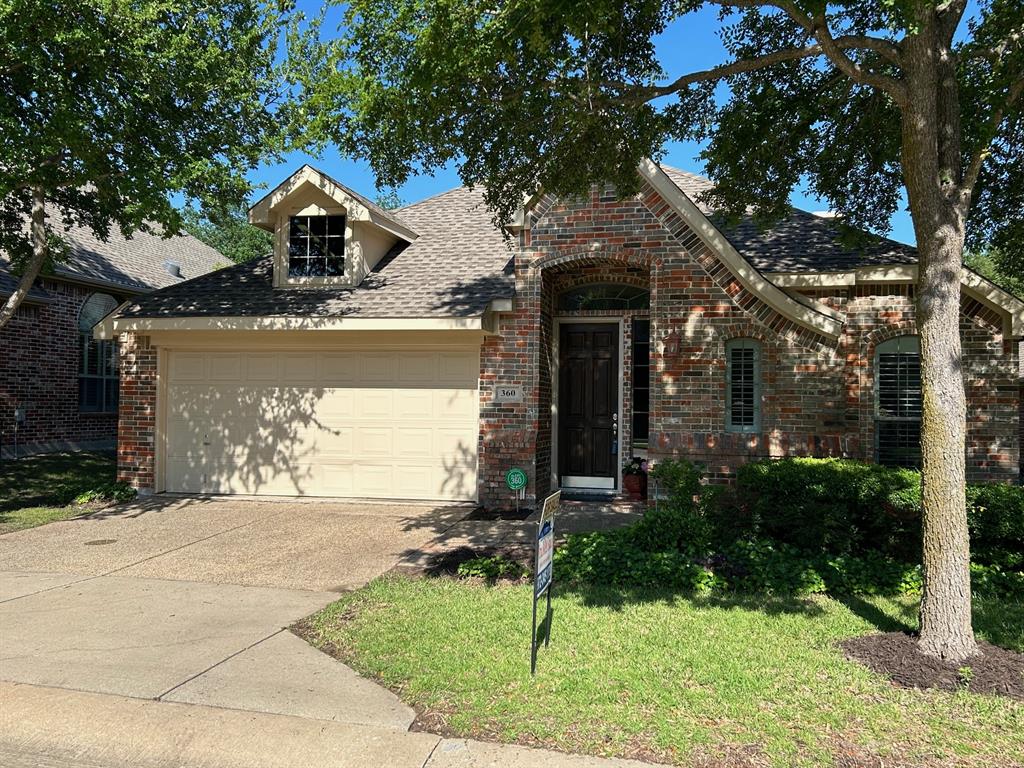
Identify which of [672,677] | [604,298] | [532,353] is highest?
[604,298]

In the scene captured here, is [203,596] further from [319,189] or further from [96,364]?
[96,364]

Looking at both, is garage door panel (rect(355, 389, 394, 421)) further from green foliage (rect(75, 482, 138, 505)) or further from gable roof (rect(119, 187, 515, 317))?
green foliage (rect(75, 482, 138, 505))

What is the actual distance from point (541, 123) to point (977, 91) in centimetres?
438

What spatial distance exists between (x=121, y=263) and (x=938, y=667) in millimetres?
21207

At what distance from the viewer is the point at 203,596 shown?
6555 mm

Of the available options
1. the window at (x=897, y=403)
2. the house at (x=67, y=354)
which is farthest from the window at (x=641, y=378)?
the house at (x=67, y=354)

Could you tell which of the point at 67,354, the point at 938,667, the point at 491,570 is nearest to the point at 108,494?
the point at 491,570

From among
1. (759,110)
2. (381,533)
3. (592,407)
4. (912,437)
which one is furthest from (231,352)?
(912,437)

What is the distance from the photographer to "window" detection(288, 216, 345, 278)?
1207 centimetres

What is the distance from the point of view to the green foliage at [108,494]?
1138cm

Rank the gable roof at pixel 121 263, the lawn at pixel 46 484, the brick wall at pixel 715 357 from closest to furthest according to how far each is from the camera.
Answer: the brick wall at pixel 715 357 < the lawn at pixel 46 484 < the gable roof at pixel 121 263

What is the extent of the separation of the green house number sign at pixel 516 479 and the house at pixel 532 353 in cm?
27

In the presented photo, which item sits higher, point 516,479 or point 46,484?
point 516,479

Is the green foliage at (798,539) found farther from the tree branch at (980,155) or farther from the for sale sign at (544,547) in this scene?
the tree branch at (980,155)
